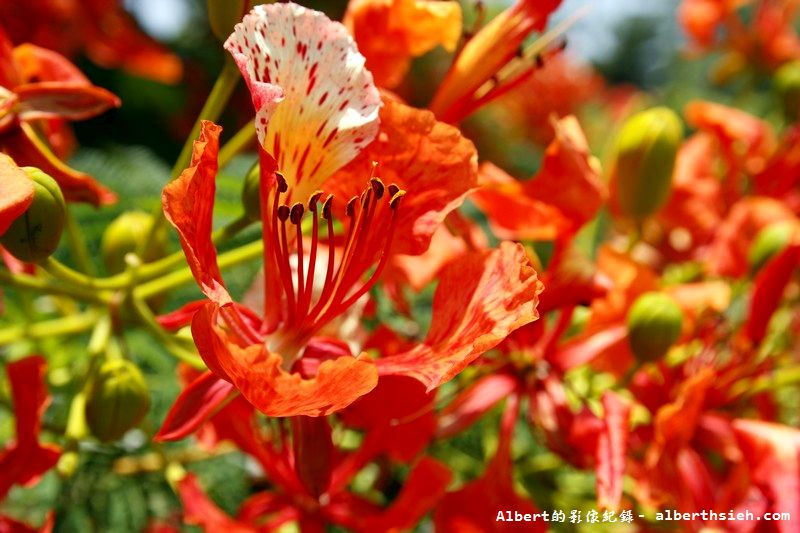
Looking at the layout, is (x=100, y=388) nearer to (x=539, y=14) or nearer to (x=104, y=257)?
(x=104, y=257)

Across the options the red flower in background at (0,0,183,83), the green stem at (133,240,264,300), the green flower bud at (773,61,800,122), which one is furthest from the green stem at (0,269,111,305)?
the green flower bud at (773,61,800,122)

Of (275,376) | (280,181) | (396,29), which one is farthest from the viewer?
(396,29)

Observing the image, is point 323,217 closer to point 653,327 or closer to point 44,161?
point 44,161

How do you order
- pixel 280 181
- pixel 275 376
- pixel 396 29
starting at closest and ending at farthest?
pixel 275 376 < pixel 280 181 < pixel 396 29

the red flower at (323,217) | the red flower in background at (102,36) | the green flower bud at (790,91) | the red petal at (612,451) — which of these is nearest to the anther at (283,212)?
the red flower at (323,217)

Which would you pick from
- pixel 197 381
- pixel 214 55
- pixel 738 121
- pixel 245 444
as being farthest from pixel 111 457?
pixel 214 55

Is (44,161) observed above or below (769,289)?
above

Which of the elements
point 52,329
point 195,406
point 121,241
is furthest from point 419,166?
point 52,329

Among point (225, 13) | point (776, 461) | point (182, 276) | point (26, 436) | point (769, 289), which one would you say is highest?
point (225, 13)

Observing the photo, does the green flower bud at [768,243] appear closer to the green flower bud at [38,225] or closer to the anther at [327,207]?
the anther at [327,207]

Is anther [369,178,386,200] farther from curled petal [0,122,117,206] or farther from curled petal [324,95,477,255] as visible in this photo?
curled petal [0,122,117,206]
